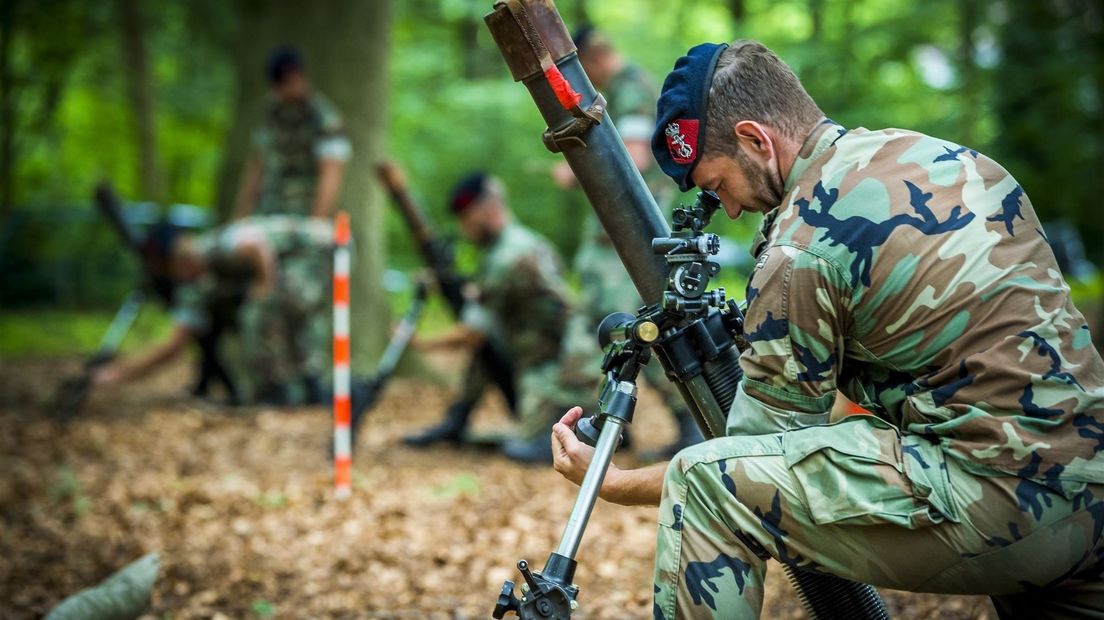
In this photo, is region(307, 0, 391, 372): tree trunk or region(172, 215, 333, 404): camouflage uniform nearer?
region(172, 215, 333, 404): camouflage uniform

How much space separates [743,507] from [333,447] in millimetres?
4970

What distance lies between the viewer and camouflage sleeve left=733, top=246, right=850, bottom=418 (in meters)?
2.25

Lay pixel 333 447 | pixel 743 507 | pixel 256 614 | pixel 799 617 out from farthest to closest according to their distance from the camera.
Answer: pixel 333 447 → pixel 256 614 → pixel 799 617 → pixel 743 507

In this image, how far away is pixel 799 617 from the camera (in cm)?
363

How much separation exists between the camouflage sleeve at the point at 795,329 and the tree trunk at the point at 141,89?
44.5 ft

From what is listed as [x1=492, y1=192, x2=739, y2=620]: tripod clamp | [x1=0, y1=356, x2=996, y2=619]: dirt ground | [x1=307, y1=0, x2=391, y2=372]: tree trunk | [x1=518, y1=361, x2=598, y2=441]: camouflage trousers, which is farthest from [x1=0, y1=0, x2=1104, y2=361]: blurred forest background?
[x1=492, y1=192, x2=739, y2=620]: tripod clamp

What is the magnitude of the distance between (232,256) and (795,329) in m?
7.12

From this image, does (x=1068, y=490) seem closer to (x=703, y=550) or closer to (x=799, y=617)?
(x=703, y=550)

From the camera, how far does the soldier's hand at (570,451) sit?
2.56 meters

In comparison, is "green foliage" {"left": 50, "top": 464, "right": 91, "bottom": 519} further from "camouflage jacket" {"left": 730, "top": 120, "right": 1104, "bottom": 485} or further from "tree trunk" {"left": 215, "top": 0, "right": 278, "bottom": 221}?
"camouflage jacket" {"left": 730, "top": 120, "right": 1104, "bottom": 485}

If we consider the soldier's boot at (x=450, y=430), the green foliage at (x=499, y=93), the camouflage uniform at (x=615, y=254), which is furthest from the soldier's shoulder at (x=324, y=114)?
the camouflage uniform at (x=615, y=254)

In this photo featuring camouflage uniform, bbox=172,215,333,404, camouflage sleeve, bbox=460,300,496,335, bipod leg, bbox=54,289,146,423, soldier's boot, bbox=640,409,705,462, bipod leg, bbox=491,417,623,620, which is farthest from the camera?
camouflage uniform, bbox=172,215,333,404

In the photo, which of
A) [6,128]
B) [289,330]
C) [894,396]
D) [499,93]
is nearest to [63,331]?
[6,128]


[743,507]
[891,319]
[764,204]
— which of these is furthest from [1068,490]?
[764,204]
